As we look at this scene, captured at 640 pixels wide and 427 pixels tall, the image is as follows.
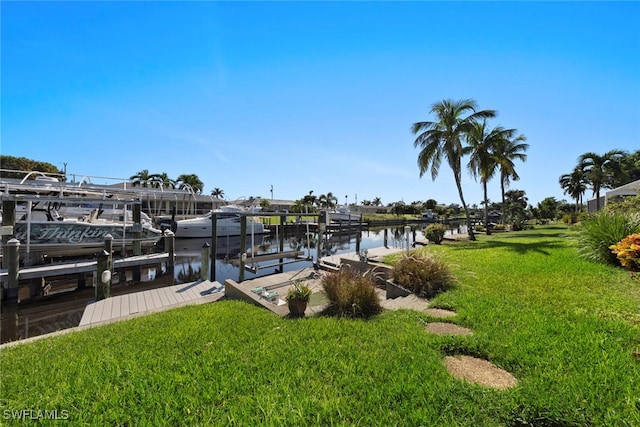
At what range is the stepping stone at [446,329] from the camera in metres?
4.13

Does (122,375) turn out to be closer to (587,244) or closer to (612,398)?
(612,398)

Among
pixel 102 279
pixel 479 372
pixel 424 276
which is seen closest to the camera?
pixel 479 372

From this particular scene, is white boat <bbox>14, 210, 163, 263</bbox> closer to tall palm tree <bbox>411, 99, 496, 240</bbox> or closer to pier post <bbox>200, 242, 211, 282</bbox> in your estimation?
pier post <bbox>200, 242, 211, 282</bbox>

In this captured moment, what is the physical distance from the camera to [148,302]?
25.5ft

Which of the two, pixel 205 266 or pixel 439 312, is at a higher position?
pixel 439 312

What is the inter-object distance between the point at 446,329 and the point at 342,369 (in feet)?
6.62

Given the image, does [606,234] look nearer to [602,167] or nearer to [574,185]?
[602,167]

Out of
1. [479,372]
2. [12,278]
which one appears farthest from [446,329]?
[12,278]

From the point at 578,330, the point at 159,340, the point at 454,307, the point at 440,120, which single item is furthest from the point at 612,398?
the point at 440,120

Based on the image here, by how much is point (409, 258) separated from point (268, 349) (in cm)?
459

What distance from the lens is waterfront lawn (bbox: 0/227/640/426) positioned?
2.41 metres

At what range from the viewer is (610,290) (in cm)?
550

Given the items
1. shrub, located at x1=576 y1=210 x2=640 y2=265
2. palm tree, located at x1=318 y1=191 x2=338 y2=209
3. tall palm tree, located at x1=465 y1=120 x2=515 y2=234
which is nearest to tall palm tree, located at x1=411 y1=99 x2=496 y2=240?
tall palm tree, located at x1=465 y1=120 x2=515 y2=234

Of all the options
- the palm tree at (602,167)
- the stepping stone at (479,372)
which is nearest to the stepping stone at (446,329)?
the stepping stone at (479,372)
